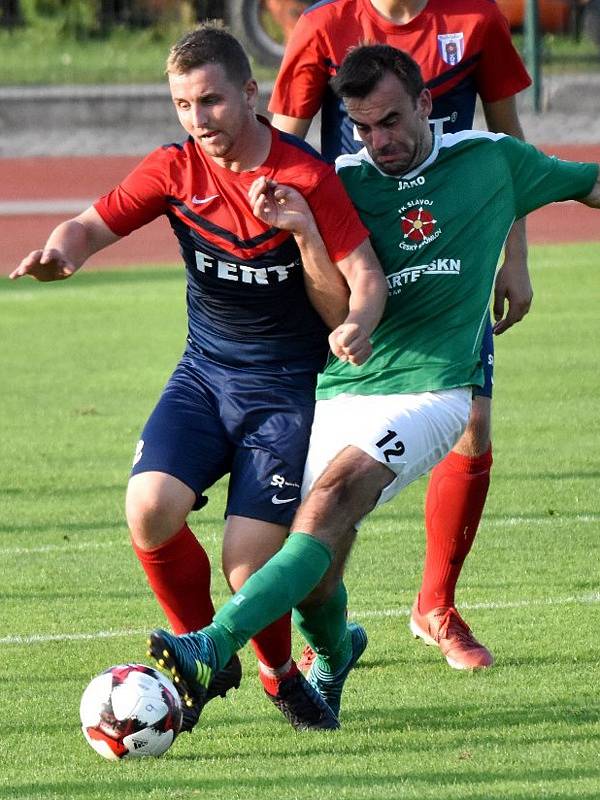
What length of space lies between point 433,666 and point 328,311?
136cm

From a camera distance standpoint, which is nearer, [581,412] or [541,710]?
[541,710]

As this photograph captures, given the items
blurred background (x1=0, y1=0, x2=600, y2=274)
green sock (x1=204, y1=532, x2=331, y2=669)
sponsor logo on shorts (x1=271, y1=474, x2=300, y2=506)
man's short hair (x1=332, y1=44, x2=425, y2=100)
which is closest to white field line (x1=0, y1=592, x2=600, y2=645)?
sponsor logo on shorts (x1=271, y1=474, x2=300, y2=506)

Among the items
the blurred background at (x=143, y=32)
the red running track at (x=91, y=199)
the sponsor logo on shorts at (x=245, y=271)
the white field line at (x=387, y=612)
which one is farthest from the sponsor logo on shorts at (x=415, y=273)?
the blurred background at (x=143, y=32)

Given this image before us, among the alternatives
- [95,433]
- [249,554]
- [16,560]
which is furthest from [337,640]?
[95,433]

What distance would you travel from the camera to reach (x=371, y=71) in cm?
Answer: 476

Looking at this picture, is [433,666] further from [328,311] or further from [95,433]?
[95,433]

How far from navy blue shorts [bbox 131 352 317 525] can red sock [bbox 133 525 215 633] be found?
154 mm

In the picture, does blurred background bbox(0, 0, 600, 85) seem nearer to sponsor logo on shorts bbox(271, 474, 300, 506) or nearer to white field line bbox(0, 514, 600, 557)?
white field line bbox(0, 514, 600, 557)

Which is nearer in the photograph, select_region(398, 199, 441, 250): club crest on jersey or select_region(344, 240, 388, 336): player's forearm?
select_region(344, 240, 388, 336): player's forearm

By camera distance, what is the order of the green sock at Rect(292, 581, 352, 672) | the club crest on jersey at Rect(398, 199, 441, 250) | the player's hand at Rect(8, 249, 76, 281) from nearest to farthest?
the player's hand at Rect(8, 249, 76, 281)
the green sock at Rect(292, 581, 352, 672)
the club crest on jersey at Rect(398, 199, 441, 250)

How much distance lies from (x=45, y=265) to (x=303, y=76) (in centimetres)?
146

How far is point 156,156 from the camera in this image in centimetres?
491

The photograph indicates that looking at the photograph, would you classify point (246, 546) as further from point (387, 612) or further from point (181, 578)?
point (387, 612)

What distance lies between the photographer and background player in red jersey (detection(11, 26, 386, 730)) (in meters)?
4.68
